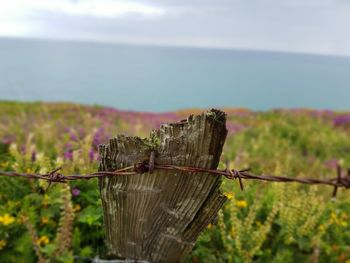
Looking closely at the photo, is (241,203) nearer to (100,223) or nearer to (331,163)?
(100,223)

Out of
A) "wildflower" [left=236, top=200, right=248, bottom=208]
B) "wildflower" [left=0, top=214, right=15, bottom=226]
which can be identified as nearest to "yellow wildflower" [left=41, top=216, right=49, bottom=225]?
"wildflower" [left=0, top=214, right=15, bottom=226]

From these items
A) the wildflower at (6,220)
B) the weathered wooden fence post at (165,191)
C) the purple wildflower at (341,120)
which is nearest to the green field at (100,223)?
the wildflower at (6,220)

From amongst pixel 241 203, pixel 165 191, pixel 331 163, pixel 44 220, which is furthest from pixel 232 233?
pixel 331 163

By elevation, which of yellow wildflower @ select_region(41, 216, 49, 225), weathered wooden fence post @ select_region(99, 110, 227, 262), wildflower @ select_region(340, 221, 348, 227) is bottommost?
yellow wildflower @ select_region(41, 216, 49, 225)

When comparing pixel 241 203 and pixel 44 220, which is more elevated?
pixel 241 203

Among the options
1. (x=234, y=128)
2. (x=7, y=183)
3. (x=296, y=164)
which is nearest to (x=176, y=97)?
(x=234, y=128)

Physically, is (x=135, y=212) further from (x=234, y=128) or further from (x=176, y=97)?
(x=176, y=97)

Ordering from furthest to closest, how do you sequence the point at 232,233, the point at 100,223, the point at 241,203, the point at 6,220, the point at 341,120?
the point at 341,120 < the point at 241,203 < the point at 232,233 < the point at 6,220 < the point at 100,223

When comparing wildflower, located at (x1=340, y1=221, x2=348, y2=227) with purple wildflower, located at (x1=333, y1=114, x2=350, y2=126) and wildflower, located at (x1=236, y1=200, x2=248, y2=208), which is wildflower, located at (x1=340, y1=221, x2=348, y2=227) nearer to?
wildflower, located at (x1=236, y1=200, x2=248, y2=208)

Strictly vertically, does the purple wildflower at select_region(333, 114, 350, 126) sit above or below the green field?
above
